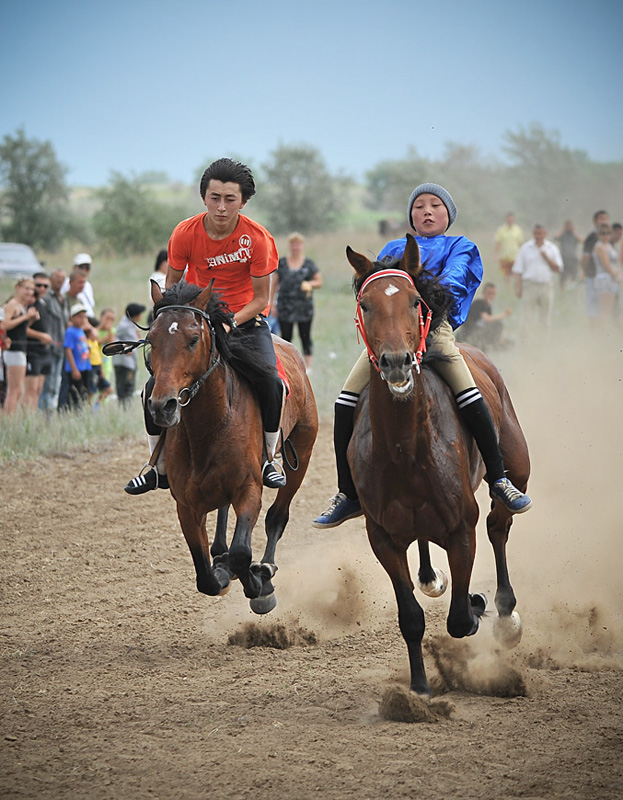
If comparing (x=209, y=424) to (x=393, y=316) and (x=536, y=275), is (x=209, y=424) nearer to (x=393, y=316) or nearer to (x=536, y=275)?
(x=393, y=316)

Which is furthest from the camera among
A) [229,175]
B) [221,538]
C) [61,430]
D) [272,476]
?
[61,430]

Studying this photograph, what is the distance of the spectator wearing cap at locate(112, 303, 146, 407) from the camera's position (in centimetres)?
1326

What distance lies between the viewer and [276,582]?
7824 mm

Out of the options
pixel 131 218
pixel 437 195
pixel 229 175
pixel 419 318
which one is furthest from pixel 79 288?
pixel 131 218

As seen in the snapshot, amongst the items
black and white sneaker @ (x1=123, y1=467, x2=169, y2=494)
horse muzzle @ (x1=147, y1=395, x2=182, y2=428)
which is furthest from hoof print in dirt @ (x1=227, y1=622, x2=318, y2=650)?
horse muzzle @ (x1=147, y1=395, x2=182, y2=428)

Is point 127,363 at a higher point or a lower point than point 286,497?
higher

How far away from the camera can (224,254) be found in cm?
656

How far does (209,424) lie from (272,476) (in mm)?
735

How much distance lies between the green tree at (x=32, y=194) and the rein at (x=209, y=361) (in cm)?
4154

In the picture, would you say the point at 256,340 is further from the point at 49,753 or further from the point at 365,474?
the point at 49,753

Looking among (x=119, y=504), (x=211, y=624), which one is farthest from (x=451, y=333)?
(x=119, y=504)

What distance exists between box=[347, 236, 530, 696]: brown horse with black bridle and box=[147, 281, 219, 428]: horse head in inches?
42.2

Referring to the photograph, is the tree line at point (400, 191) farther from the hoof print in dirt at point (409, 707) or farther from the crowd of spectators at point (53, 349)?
the hoof print in dirt at point (409, 707)

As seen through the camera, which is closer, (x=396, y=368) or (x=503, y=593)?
(x=396, y=368)
